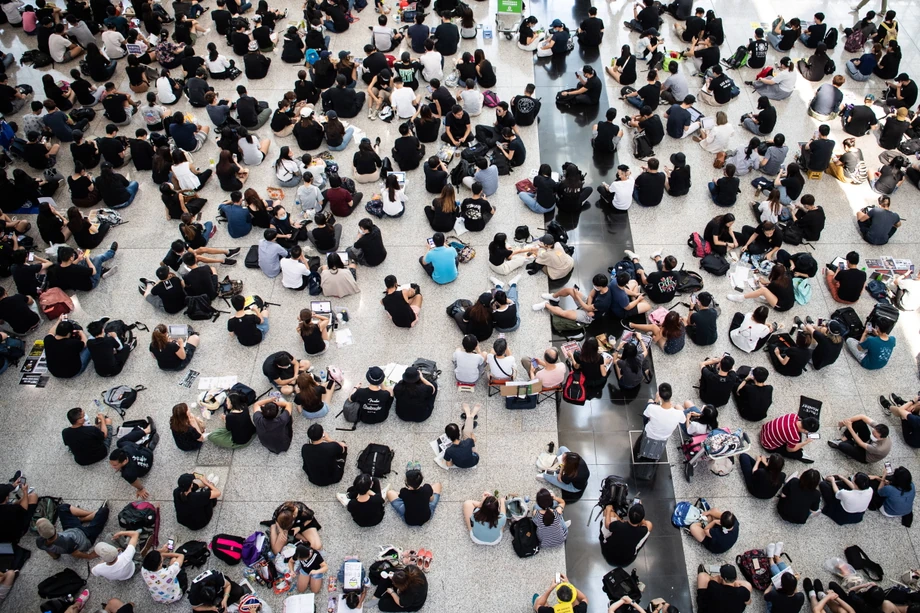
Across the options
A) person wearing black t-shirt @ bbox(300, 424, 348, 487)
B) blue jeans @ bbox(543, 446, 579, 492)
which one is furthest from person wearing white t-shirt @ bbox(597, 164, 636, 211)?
person wearing black t-shirt @ bbox(300, 424, 348, 487)

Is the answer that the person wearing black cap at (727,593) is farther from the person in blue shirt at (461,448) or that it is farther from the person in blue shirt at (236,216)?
the person in blue shirt at (236,216)

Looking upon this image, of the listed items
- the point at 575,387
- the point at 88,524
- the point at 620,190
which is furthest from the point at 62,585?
the point at 620,190

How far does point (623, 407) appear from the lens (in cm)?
990

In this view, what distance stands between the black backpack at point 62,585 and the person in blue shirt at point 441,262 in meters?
6.50

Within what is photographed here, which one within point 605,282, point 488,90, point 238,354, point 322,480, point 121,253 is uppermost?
point 488,90

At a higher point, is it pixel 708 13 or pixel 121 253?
pixel 708 13

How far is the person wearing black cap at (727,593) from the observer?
760 cm

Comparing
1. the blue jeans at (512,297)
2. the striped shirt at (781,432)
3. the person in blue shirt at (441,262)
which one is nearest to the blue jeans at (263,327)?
the person in blue shirt at (441,262)

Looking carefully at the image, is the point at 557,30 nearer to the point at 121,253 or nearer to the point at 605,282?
the point at 605,282

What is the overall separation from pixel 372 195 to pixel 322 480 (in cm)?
584

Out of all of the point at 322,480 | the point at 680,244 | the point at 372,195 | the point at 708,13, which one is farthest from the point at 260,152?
the point at 708,13

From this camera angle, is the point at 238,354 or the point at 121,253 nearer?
the point at 238,354

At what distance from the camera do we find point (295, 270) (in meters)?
11.0

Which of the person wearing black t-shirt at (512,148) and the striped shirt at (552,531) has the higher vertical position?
the person wearing black t-shirt at (512,148)
